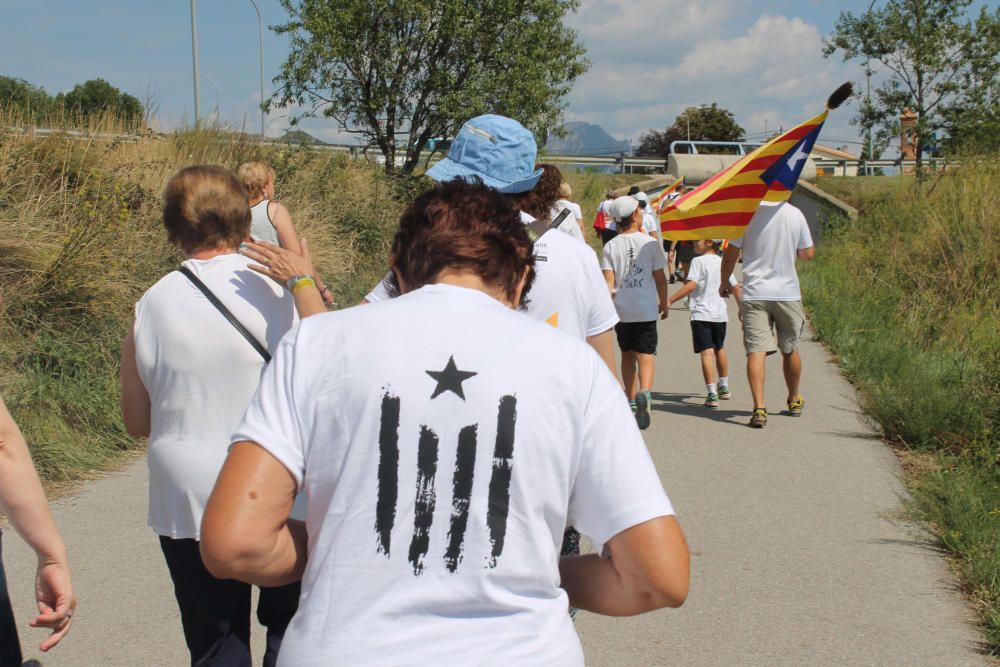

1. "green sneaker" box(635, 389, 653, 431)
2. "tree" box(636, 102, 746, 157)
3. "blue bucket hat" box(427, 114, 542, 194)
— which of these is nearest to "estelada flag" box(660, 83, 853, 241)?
"green sneaker" box(635, 389, 653, 431)

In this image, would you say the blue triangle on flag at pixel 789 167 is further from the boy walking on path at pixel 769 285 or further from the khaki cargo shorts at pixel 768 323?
the khaki cargo shorts at pixel 768 323

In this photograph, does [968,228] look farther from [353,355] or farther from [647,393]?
[353,355]

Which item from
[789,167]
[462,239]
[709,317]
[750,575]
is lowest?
[750,575]

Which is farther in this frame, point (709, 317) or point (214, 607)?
point (709, 317)

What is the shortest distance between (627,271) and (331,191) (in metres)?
8.59

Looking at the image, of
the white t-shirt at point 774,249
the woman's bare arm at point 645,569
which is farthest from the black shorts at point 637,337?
the woman's bare arm at point 645,569

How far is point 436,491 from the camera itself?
1.74 m

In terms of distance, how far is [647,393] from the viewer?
8.30m

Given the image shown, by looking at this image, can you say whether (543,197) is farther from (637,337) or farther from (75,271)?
(75,271)

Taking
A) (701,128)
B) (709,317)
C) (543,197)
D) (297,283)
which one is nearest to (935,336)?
(709,317)

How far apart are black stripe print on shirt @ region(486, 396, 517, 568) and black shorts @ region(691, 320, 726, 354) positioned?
7.71 m

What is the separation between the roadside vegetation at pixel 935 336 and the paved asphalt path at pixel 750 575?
0.71 ft

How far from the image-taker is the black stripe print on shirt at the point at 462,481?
173cm

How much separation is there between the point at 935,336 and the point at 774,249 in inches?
188
